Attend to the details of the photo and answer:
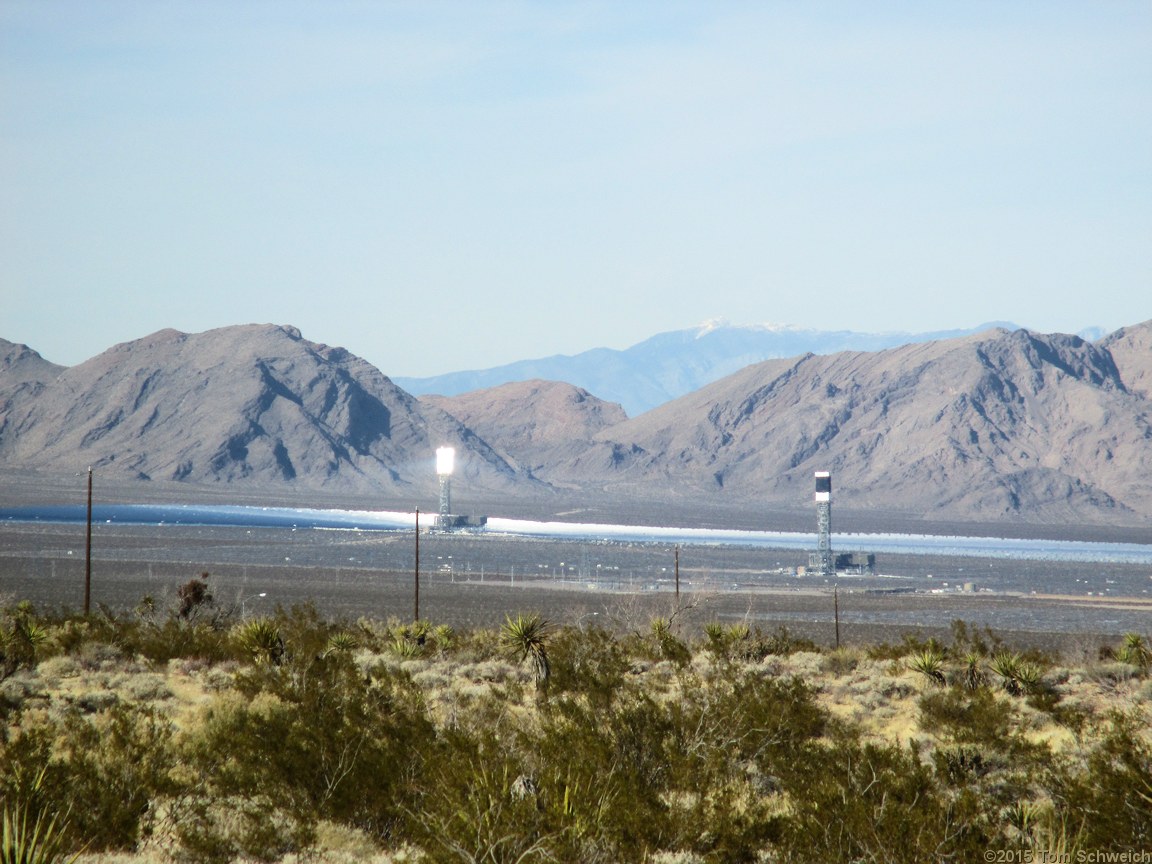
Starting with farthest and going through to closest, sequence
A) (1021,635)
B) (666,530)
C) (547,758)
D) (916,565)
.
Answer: (666,530), (916,565), (1021,635), (547,758)

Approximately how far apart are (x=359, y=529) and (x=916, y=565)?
7162 centimetres

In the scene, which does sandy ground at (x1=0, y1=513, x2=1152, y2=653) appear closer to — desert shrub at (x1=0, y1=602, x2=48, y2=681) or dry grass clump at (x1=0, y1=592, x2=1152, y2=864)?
desert shrub at (x1=0, y1=602, x2=48, y2=681)

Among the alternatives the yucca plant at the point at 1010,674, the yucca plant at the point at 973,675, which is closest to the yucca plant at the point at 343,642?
the yucca plant at the point at 973,675

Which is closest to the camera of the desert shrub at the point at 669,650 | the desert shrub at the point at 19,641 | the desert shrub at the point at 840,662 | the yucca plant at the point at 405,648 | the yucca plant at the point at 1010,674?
the desert shrub at the point at 19,641

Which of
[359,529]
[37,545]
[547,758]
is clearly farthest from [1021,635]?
[359,529]

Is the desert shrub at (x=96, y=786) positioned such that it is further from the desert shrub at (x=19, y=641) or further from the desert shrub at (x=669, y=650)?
the desert shrub at (x=669, y=650)

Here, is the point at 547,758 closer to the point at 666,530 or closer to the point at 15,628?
the point at 15,628

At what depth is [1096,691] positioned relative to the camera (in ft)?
99.0

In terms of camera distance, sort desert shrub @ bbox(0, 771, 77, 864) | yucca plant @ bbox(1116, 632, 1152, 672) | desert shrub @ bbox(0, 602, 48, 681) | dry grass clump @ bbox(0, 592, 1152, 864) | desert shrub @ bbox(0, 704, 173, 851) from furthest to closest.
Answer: yucca plant @ bbox(1116, 632, 1152, 672) < desert shrub @ bbox(0, 602, 48, 681) < desert shrub @ bbox(0, 704, 173, 851) < dry grass clump @ bbox(0, 592, 1152, 864) < desert shrub @ bbox(0, 771, 77, 864)

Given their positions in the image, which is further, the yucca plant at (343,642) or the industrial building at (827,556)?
the industrial building at (827,556)

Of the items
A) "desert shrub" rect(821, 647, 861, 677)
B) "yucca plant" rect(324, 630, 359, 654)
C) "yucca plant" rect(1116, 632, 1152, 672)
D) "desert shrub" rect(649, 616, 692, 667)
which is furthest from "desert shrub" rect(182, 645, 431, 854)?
"yucca plant" rect(1116, 632, 1152, 672)

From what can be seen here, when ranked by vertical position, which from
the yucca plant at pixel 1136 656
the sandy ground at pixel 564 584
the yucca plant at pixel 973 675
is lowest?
the sandy ground at pixel 564 584

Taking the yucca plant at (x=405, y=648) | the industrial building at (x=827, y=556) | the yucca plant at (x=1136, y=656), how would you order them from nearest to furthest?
the yucca plant at (x=405, y=648), the yucca plant at (x=1136, y=656), the industrial building at (x=827, y=556)

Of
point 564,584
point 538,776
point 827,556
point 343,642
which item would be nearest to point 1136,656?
point 343,642
